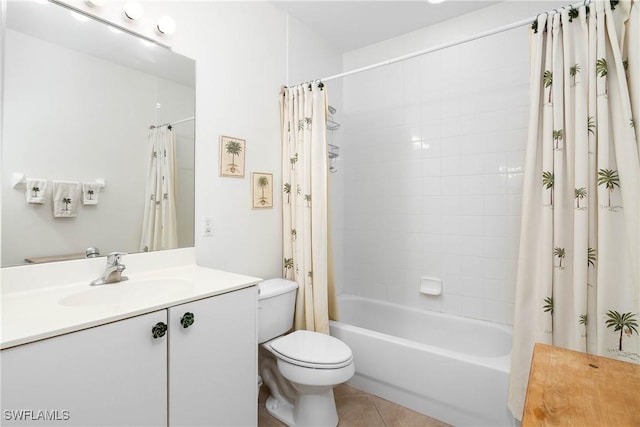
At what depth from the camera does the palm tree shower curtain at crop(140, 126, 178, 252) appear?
158cm

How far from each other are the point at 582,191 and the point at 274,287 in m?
1.63

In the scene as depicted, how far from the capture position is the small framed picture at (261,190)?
2072mm

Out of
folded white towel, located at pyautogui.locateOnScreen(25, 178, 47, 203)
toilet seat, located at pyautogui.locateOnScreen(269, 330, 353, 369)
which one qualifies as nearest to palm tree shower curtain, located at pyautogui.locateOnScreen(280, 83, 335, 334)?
toilet seat, located at pyautogui.locateOnScreen(269, 330, 353, 369)

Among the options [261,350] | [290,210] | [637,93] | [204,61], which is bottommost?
[261,350]

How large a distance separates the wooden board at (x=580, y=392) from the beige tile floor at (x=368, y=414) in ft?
4.14

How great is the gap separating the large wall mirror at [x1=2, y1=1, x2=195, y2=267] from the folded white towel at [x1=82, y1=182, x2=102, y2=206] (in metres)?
0.01

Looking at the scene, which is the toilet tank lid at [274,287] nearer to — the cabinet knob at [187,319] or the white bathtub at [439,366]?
the white bathtub at [439,366]

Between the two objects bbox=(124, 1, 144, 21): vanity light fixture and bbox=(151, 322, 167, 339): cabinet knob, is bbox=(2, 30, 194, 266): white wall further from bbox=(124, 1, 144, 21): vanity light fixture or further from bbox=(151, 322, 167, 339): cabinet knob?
bbox=(151, 322, 167, 339): cabinet knob

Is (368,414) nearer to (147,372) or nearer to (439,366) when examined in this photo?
(439,366)

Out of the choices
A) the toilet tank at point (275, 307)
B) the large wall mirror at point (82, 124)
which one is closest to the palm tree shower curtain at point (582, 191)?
the toilet tank at point (275, 307)

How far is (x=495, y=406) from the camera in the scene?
5.18ft

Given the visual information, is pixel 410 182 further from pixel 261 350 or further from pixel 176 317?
pixel 176 317

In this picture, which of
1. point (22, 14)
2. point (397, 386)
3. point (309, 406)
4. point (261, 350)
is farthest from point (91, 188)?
point (397, 386)

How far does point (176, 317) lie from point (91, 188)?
749 millimetres
